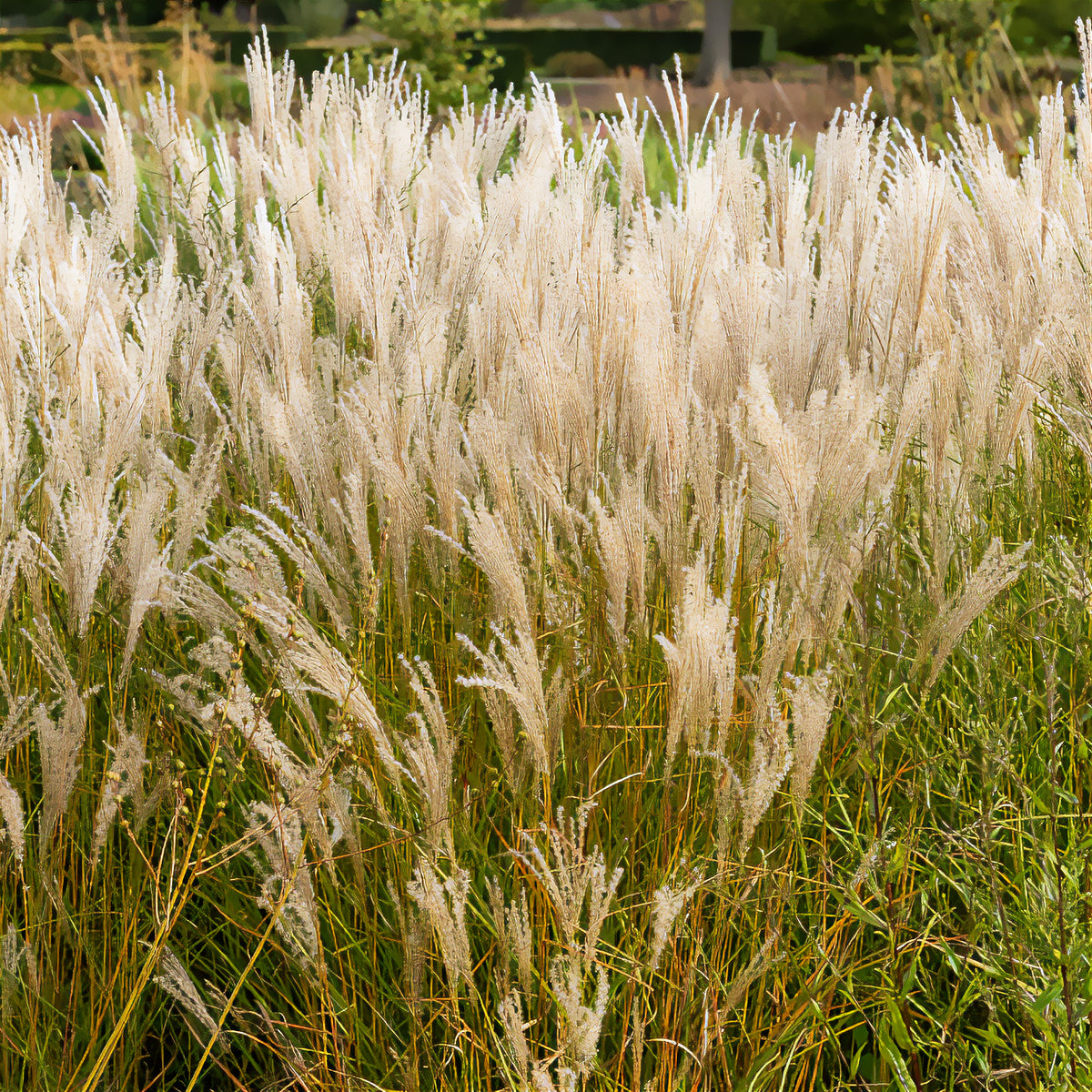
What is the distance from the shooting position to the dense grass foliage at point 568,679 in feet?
3.84

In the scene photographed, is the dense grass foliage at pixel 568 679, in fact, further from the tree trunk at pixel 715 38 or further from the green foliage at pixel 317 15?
the green foliage at pixel 317 15

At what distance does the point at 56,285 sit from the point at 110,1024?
116 centimetres

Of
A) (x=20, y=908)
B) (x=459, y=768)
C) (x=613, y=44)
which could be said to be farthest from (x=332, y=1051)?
(x=613, y=44)

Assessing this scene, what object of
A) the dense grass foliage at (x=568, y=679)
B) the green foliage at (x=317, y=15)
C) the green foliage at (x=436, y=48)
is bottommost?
the dense grass foliage at (x=568, y=679)

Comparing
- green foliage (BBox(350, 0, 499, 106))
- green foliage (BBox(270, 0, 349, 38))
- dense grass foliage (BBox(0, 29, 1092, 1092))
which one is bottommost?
dense grass foliage (BBox(0, 29, 1092, 1092))

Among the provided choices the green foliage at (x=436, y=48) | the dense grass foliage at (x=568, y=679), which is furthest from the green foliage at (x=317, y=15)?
the dense grass foliage at (x=568, y=679)

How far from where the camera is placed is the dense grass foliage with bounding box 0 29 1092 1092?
1.17 meters

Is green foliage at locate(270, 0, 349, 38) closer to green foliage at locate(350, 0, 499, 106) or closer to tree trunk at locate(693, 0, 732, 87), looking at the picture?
tree trunk at locate(693, 0, 732, 87)

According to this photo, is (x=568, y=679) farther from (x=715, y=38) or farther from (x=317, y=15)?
(x=317, y=15)

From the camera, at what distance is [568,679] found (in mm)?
1368

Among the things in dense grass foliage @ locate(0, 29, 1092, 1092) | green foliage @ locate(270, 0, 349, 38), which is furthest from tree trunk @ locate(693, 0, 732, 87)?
dense grass foliage @ locate(0, 29, 1092, 1092)

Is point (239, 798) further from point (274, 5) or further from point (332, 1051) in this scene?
point (274, 5)

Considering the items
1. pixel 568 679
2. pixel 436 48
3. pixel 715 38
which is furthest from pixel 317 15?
pixel 568 679

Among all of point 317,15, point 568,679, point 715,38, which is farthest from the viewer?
point 317,15
